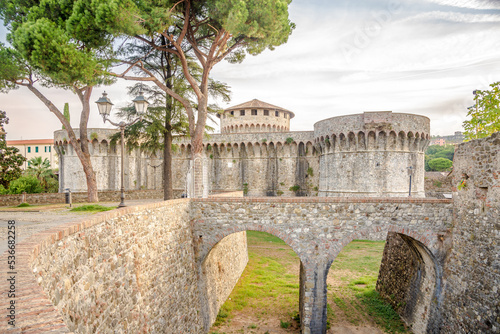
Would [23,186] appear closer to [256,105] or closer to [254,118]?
[254,118]

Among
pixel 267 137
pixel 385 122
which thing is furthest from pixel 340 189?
pixel 267 137

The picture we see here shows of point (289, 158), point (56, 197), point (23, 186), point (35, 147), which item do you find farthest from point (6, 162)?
point (35, 147)

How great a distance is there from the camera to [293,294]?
14.6m

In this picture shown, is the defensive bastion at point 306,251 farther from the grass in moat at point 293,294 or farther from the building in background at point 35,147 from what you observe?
the building in background at point 35,147

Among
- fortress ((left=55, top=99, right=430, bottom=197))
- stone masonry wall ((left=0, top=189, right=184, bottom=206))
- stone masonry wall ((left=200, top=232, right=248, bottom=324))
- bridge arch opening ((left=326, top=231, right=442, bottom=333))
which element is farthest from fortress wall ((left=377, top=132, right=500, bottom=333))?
stone masonry wall ((left=0, top=189, right=184, bottom=206))

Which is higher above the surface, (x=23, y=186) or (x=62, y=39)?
(x=62, y=39)

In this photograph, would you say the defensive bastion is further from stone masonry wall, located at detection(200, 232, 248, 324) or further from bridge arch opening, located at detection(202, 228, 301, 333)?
bridge arch opening, located at detection(202, 228, 301, 333)

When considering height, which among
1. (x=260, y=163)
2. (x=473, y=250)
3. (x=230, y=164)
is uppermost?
(x=260, y=163)

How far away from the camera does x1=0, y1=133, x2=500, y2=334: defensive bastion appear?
6.25 meters

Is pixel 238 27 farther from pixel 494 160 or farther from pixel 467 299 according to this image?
pixel 467 299

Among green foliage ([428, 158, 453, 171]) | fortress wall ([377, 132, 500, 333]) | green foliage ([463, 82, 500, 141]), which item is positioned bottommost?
fortress wall ([377, 132, 500, 333])

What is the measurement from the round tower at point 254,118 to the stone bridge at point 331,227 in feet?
83.1

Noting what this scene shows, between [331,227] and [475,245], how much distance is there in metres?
4.44

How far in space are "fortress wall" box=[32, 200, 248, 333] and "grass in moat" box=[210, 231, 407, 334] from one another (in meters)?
1.82
